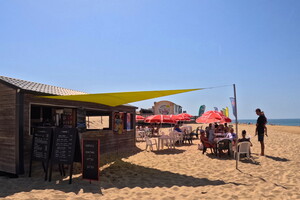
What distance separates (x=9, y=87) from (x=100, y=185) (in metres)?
3.33

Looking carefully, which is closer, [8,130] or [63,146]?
[63,146]

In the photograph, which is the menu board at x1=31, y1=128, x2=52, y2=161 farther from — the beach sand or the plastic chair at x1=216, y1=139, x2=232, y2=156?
the plastic chair at x1=216, y1=139, x2=232, y2=156

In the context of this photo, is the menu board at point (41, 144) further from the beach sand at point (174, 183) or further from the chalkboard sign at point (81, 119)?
the chalkboard sign at point (81, 119)

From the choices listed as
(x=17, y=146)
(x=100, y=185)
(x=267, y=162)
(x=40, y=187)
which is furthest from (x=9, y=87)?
(x=267, y=162)

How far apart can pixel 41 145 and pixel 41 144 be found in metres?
0.02

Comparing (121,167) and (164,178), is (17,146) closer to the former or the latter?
(121,167)

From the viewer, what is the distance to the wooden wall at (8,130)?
548cm

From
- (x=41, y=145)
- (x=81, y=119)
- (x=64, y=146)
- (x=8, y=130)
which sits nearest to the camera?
(x=64, y=146)

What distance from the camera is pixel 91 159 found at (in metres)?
4.79

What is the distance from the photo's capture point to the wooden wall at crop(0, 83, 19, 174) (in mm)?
5477

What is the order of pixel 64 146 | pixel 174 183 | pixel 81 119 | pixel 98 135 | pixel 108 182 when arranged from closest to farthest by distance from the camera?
pixel 174 183 → pixel 108 182 → pixel 64 146 → pixel 81 119 → pixel 98 135

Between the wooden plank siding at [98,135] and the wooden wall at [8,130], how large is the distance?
278 millimetres

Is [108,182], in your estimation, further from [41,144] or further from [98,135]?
[98,135]

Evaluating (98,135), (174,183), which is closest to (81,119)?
(98,135)
